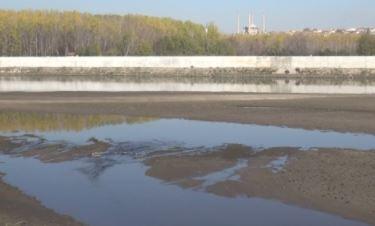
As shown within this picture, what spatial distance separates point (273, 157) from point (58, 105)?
1977 centimetres

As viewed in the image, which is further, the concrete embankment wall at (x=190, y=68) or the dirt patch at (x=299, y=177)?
the concrete embankment wall at (x=190, y=68)

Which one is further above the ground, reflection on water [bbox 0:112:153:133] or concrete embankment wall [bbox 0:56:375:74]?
concrete embankment wall [bbox 0:56:375:74]

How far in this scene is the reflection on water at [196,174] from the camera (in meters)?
11.6

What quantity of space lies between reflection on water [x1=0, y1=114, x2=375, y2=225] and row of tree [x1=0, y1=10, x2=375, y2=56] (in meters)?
80.9

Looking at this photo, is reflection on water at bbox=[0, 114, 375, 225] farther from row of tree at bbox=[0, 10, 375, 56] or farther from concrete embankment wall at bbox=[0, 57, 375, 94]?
row of tree at bbox=[0, 10, 375, 56]

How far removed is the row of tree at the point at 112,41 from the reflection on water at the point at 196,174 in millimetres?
80868

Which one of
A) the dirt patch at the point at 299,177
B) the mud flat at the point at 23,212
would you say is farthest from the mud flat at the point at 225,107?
the mud flat at the point at 23,212

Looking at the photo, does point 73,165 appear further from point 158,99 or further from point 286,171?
point 158,99

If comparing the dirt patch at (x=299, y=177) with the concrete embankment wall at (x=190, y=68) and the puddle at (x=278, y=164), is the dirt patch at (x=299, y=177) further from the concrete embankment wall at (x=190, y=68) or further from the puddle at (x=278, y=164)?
the concrete embankment wall at (x=190, y=68)

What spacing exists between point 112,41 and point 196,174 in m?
102

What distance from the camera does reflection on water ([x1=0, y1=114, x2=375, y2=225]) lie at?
38.0ft

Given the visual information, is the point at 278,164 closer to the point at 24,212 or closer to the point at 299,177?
the point at 299,177

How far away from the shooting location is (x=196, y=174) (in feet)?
49.9

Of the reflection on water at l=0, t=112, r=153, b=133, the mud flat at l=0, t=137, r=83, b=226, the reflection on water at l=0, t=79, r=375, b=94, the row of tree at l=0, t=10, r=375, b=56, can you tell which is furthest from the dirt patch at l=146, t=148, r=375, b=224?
the row of tree at l=0, t=10, r=375, b=56
